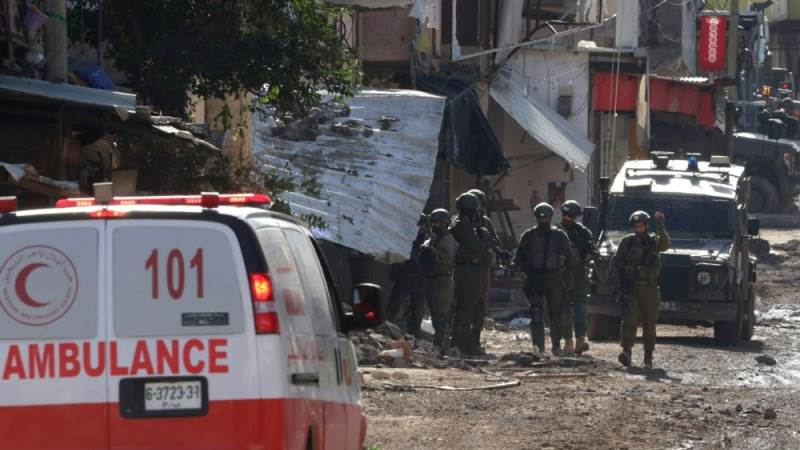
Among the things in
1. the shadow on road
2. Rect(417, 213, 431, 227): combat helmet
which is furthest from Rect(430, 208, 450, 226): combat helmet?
the shadow on road

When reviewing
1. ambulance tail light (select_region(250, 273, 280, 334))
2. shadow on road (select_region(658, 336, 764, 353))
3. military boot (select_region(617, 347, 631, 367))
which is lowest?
shadow on road (select_region(658, 336, 764, 353))

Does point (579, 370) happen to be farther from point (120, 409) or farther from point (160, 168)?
point (120, 409)

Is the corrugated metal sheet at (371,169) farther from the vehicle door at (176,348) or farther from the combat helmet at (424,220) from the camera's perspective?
the vehicle door at (176,348)

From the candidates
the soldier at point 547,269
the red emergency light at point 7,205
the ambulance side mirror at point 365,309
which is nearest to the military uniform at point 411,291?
the soldier at point 547,269

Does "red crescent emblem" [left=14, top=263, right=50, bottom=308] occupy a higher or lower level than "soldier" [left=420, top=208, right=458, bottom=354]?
higher

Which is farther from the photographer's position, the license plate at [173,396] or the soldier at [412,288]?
the soldier at [412,288]

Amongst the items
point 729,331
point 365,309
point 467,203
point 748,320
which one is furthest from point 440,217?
point 365,309

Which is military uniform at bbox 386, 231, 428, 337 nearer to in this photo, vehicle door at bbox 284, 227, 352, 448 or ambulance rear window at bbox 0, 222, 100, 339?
vehicle door at bbox 284, 227, 352, 448

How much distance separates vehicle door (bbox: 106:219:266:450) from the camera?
5.65 meters

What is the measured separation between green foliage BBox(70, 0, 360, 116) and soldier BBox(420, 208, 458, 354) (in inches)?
110

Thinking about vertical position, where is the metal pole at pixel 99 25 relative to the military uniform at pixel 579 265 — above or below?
above

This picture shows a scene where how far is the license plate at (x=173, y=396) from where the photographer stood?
5.66 metres

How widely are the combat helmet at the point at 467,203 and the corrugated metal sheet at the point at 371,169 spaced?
114 cm

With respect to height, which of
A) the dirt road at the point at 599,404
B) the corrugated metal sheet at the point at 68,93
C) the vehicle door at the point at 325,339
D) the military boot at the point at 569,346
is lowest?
the military boot at the point at 569,346
